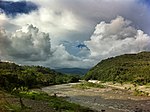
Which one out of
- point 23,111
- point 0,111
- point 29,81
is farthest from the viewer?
point 29,81

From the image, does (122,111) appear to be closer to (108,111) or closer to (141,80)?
(108,111)

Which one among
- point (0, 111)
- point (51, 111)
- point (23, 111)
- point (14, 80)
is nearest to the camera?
point (0, 111)

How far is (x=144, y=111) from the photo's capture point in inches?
2926

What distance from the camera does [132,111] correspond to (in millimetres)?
73750

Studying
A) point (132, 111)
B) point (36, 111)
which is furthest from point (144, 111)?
point (36, 111)

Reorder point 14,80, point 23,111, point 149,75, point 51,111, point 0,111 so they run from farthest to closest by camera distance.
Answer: point 149,75
point 14,80
point 51,111
point 23,111
point 0,111

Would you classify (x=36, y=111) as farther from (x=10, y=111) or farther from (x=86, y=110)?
(x=86, y=110)

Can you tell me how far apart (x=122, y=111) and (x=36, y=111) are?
26393mm

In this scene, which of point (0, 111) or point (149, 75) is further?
point (149, 75)

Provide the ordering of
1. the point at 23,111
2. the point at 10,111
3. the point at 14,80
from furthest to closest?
the point at 14,80
the point at 23,111
the point at 10,111

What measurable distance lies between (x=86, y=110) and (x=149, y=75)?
448ft

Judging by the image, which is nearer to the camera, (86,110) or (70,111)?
(70,111)

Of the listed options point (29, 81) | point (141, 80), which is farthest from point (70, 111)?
point (141, 80)

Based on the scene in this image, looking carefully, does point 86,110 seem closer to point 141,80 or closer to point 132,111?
point 132,111
